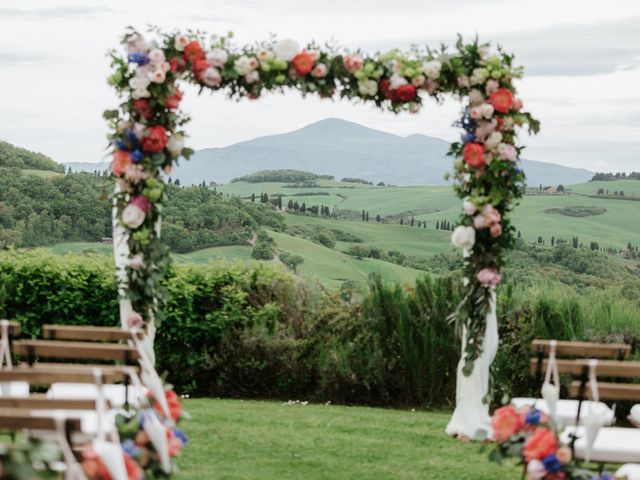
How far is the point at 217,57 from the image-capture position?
8922 mm

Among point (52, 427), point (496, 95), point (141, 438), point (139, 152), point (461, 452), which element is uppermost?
point (496, 95)

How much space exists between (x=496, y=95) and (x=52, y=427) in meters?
5.44

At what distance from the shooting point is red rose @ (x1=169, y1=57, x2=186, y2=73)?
8883mm

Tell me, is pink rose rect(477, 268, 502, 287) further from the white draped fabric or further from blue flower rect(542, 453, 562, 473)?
blue flower rect(542, 453, 562, 473)

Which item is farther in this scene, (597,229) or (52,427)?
(597,229)

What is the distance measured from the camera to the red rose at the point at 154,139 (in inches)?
345

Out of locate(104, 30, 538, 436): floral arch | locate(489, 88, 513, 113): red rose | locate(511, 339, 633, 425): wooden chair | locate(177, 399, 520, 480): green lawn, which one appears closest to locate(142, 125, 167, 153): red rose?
locate(104, 30, 538, 436): floral arch

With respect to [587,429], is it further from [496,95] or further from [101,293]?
[101,293]

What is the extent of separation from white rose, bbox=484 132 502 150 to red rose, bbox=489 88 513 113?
0.21m

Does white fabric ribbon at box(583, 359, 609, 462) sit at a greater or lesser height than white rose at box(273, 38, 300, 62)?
lesser

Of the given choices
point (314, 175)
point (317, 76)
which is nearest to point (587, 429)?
point (317, 76)

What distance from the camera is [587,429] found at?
607 cm

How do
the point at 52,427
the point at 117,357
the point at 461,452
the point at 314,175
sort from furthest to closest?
the point at 314,175 → the point at 461,452 → the point at 117,357 → the point at 52,427

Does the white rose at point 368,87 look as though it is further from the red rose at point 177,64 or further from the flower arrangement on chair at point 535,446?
the flower arrangement on chair at point 535,446
